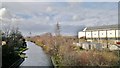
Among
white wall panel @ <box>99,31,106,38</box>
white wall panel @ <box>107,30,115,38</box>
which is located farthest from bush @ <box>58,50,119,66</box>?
white wall panel @ <box>99,31,106,38</box>

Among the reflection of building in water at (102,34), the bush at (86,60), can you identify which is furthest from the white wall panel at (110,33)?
the bush at (86,60)

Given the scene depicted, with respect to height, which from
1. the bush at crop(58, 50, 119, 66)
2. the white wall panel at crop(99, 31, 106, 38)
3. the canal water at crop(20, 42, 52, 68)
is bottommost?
the canal water at crop(20, 42, 52, 68)

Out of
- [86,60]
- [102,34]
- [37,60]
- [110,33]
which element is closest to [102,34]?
[102,34]

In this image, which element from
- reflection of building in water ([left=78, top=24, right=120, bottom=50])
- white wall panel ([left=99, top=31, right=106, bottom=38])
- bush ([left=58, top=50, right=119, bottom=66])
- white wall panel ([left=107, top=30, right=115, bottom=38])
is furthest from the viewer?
white wall panel ([left=99, top=31, right=106, bottom=38])

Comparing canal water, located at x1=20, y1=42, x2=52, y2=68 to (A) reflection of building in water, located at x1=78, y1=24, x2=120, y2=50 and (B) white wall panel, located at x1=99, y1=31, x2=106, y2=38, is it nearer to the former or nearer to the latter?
(A) reflection of building in water, located at x1=78, y1=24, x2=120, y2=50

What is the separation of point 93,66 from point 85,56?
77cm

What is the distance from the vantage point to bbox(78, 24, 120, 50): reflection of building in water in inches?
1382

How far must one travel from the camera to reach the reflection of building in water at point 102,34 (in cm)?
3509

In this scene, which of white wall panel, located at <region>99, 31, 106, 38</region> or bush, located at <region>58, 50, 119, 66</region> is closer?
bush, located at <region>58, 50, 119, 66</region>

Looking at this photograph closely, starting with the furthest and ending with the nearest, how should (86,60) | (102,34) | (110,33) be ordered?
1. (102,34)
2. (110,33)
3. (86,60)

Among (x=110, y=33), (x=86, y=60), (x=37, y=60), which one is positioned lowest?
(x=37, y=60)

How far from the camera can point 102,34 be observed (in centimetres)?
4066

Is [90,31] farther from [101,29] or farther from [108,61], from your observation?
[108,61]

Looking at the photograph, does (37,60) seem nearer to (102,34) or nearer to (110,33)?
(110,33)
